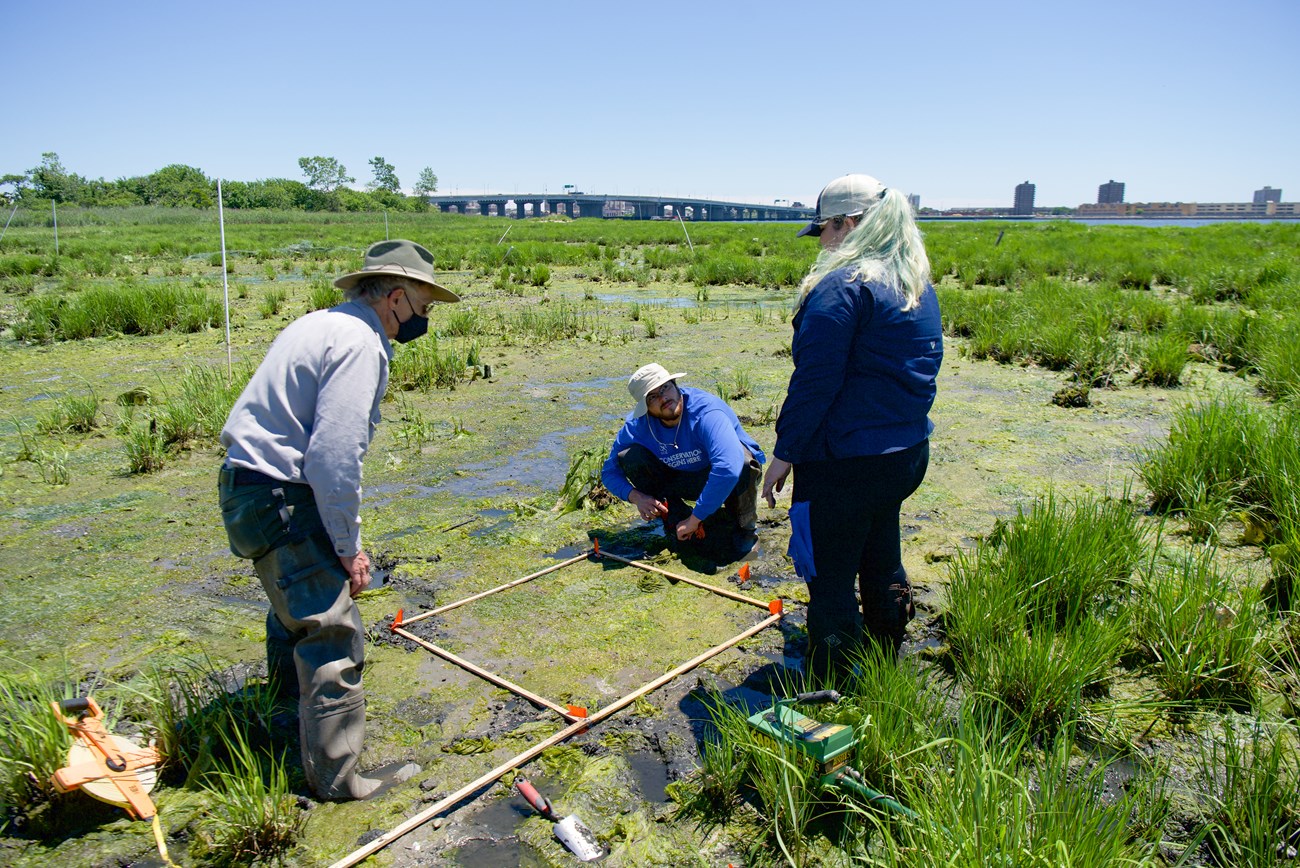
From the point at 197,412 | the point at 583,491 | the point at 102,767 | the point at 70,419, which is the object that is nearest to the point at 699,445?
the point at 583,491

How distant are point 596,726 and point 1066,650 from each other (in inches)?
66.7

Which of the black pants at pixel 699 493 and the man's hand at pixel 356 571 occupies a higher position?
the man's hand at pixel 356 571

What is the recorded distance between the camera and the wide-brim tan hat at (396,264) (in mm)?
2734

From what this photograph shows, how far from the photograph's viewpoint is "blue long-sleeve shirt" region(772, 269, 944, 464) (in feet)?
9.01

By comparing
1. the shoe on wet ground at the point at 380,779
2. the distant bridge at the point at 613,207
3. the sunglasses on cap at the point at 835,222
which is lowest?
the shoe on wet ground at the point at 380,779

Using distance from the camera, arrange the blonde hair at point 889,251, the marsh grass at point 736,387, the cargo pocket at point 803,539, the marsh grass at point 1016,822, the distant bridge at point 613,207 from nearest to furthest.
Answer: the marsh grass at point 1016,822, the blonde hair at point 889,251, the cargo pocket at point 803,539, the marsh grass at point 736,387, the distant bridge at point 613,207

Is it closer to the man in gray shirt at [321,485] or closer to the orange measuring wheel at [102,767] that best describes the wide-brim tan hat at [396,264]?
the man in gray shirt at [321,485]

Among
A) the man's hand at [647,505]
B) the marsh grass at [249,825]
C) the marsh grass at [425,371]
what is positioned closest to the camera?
the marsh grass at [249,825]

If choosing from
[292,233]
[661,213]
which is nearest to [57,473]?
[292,233]

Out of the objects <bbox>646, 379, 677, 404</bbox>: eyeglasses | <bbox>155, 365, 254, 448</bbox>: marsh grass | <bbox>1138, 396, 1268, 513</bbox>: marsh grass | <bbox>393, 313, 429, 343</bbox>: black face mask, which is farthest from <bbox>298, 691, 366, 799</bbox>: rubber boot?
<bbox>155, 365, 254, 448</bbox>: marsh grass

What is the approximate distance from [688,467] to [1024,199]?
148689 mm

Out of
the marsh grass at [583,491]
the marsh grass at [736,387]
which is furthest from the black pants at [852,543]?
the marsh grass at [736,387]

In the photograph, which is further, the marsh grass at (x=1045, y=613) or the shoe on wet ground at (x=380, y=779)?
the marsh grass at (x=1045, y=613)

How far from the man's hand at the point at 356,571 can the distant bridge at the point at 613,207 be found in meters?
84.2
